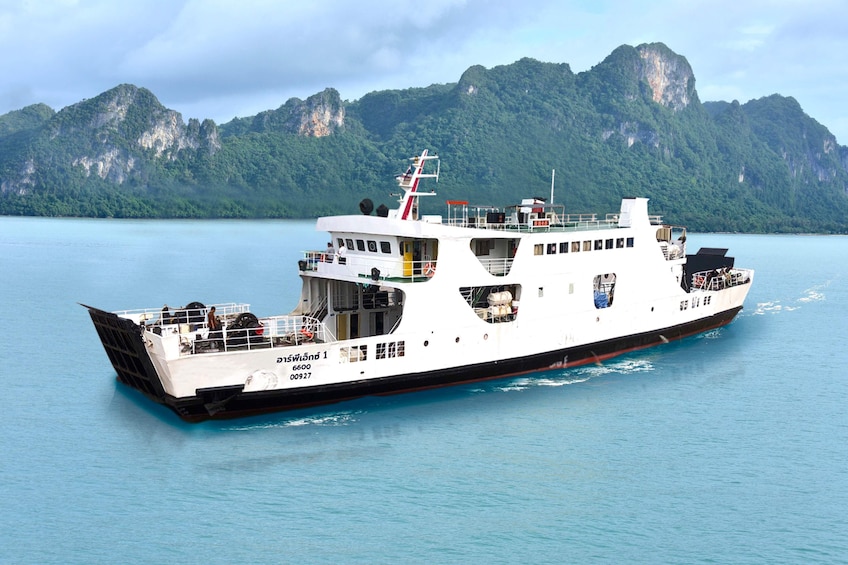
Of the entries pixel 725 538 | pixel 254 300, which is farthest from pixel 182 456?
pixel 254 300

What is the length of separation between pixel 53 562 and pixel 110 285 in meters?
40.1

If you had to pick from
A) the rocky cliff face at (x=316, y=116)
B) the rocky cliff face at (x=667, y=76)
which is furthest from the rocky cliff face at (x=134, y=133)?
the rocky cliff face at (x=667, y=76)

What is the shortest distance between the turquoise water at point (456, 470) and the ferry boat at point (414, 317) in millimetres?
875

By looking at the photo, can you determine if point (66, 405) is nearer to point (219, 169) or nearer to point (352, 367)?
point (352, 367)

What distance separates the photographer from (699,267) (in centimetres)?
4150

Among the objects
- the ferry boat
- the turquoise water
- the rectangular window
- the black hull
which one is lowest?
the turquoise water

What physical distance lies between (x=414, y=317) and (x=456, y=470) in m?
5.76

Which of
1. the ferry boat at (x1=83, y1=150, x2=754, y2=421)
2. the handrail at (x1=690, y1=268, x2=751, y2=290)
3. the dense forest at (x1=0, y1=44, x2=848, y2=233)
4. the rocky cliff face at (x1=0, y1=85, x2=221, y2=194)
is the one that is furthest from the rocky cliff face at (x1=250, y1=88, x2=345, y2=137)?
the ferry boat at (x1=83, y1=150, x2=754, y2=421)

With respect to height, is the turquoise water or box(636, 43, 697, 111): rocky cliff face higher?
box(636, 43, 697, 111): rocky cliff face

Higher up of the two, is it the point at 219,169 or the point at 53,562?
the point at 219,169

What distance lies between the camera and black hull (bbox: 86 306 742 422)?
2200cm

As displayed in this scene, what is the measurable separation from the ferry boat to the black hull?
0.15 feet

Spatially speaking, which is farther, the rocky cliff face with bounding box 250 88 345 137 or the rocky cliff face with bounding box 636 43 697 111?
the rocky cliff face with bounding box 636 43 697 111

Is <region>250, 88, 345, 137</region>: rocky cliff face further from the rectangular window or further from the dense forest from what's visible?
the rectangular window
